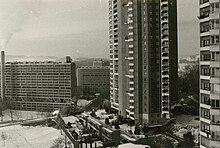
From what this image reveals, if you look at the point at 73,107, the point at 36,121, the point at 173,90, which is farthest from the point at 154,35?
the point at 36,121

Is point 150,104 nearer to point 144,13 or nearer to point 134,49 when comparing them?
point 134,49

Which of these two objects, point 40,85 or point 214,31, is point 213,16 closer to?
point 214,31

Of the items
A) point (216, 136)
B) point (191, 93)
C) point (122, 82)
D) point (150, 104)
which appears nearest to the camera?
point (216, 136)

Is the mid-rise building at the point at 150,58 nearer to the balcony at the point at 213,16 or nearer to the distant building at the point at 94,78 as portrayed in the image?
the distant building at the point at 94,78

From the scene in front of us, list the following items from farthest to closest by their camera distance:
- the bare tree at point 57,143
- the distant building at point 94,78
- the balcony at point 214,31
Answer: the distant building at point 94,78
the bare tree at point 57,143
the balcony at point 214,31

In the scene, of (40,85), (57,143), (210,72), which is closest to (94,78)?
(40,85)

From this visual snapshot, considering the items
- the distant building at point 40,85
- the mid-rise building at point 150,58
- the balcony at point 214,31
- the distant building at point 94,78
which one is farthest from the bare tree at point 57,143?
the balcony at point 214,31
